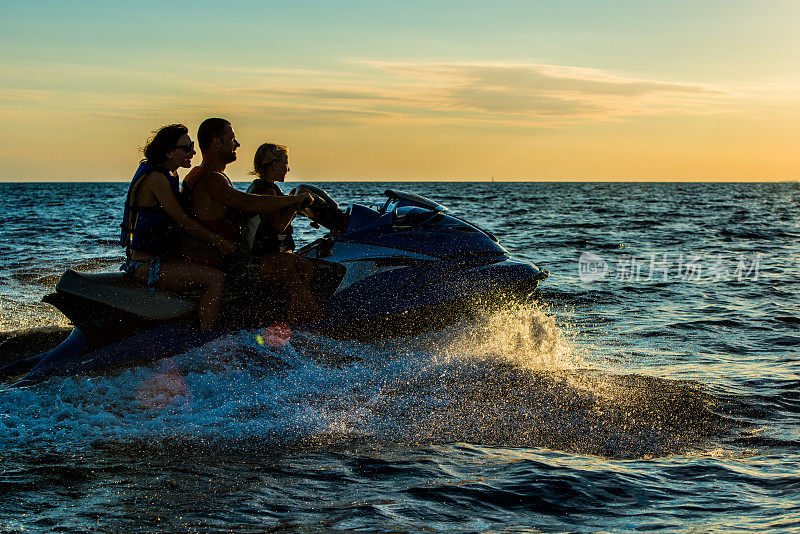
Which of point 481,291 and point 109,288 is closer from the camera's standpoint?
point 109,288

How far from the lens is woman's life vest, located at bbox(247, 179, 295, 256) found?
5.01m

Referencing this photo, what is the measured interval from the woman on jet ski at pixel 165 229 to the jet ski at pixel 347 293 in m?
0.13

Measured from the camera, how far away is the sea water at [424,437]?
3.49 metres

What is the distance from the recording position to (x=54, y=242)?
19.8 meters

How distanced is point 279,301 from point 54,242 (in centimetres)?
1680

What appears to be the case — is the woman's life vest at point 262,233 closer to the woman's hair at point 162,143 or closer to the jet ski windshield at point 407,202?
the woman's hair at point 162,143

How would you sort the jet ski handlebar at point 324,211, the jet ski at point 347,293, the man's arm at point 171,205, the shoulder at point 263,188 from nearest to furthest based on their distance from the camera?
the man's arm at point 171,205 < the jet ski at point 347,293 < the shoulder at point 263,188 < the jet ski handlebar at point 324,211

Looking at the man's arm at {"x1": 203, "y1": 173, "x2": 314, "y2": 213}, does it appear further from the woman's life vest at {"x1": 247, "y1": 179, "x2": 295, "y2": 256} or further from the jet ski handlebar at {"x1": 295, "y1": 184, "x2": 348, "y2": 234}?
the jet ski handlebar at {"x1": 295, "y1": 184, "x2": 348, "y2": 234}

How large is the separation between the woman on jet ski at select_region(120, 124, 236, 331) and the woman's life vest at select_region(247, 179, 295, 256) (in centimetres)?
18

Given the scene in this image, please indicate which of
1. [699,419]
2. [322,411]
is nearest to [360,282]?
[322,411]

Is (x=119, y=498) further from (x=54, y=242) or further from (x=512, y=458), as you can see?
(x=54, y=242)

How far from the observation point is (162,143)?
4.70 metres
